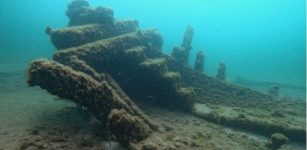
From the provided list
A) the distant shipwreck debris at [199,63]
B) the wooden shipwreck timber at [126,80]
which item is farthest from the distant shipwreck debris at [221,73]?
the distant shipwreck debris at [199,63]

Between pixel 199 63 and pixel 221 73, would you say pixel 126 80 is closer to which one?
pixel 199 63

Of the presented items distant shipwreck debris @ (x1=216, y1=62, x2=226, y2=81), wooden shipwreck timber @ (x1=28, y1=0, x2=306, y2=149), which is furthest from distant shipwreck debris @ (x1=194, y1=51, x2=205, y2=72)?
distant shipwreck debris @ (x1=216, y1=62, x2=226, y2=81)

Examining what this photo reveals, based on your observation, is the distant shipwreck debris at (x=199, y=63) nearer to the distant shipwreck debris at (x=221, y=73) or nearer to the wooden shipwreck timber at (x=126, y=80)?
the wooden shipwreck timber at (x=126, y=80)

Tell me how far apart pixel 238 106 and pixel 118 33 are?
23.0ft

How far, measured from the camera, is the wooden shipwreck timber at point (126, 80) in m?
8.09

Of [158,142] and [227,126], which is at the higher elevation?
[227,126]

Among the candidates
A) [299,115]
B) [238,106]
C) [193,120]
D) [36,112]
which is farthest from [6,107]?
[299,115]

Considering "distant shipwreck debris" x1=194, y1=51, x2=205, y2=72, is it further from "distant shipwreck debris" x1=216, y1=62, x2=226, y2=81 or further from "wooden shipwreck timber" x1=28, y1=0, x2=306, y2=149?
"distant shipwreck debris" x1=216, y1=62, x2=226, y2=81

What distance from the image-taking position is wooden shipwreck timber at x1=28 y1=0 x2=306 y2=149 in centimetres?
809

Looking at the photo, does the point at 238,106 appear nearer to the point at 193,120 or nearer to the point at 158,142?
the point at 193,120

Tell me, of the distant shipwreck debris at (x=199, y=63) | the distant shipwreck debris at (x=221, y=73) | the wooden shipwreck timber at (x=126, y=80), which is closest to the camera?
the wooden shipwreck timber at (x=126, y=80)

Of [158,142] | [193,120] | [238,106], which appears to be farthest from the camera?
[238,106]

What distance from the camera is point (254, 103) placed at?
15266mm

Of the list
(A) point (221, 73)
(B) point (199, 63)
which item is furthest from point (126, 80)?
(A) point (221, 73)
